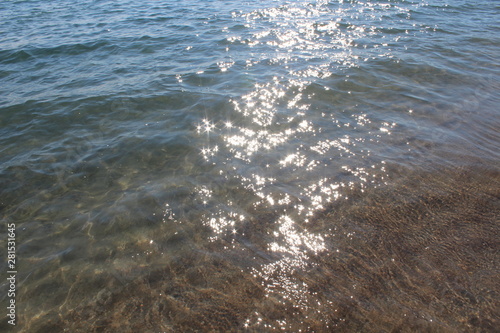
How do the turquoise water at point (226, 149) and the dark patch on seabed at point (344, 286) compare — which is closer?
the dark patch on seabed at point (344, 286)

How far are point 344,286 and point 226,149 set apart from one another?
369 centimetres

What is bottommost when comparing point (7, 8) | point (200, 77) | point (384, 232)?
point (384, 232)

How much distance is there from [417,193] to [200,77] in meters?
7.11

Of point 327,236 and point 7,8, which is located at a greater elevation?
point 7,8

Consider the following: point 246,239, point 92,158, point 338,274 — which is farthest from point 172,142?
point 338,274

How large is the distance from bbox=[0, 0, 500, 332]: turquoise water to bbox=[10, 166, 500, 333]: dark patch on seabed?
0.11 ft

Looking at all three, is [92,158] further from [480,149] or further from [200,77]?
[480,149]

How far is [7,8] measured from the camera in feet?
54.6

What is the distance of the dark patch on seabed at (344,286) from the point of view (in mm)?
3326

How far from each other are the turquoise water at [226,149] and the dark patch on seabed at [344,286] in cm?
3

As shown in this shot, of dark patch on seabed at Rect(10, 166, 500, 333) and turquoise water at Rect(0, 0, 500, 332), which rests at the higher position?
turquoise water at Rect(0, 0, 500, 332)

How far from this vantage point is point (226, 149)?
20.5 ft

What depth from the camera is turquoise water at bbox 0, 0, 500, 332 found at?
3926 millimetres

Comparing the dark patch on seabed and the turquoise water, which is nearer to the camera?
the dark patch on seabed
